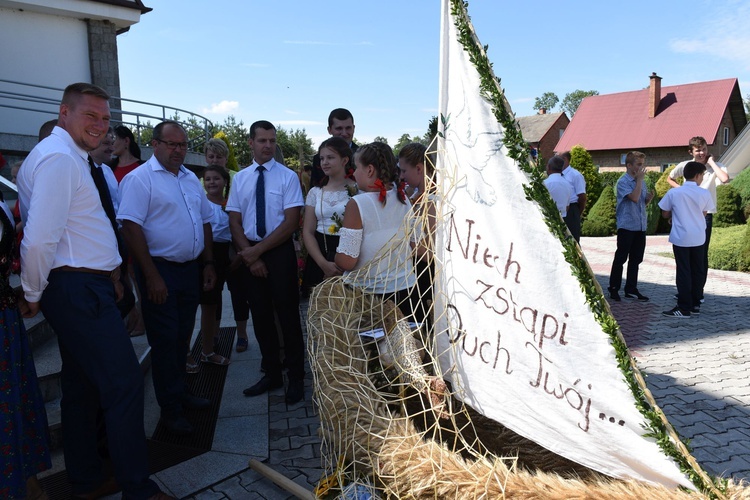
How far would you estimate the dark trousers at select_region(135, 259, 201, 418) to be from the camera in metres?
3.62

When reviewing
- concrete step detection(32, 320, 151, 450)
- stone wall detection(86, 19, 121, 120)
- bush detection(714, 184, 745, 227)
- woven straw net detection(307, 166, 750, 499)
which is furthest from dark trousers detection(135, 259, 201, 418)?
bush detection(714, 184, 745, 227)

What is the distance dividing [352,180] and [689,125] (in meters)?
37.4

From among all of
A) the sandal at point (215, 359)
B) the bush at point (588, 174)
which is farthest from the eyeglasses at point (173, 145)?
the bush at point (588, 174)

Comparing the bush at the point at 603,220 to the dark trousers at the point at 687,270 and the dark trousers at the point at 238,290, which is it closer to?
the dark trousers at the point at 687,270

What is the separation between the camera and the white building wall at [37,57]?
12641 mm

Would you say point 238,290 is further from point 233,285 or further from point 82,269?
point 82,269

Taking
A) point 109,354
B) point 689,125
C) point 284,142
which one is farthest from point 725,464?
point 284,142

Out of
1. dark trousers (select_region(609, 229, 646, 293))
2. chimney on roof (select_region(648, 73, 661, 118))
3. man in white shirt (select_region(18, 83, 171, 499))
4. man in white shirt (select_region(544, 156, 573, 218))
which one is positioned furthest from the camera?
chimney on roof (select_region(648, 73, 661, 118))

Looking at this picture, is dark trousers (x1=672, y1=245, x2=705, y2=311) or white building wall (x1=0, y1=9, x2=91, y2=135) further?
white building wall (x1=0, y1=9, x2=91, y2=135)

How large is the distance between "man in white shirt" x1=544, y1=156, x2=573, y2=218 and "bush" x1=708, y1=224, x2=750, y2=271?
5.26 metres

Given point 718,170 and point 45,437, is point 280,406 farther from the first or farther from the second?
point 718,170

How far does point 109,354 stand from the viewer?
8.54 feet

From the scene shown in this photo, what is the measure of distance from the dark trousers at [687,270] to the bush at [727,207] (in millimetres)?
8738

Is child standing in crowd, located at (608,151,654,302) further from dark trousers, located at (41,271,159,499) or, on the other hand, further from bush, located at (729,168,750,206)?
bush, located at (729,168,750,206)
